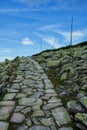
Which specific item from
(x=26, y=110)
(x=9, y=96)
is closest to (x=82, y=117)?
(x=26, y=110)

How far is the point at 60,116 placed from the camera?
6.08 metres

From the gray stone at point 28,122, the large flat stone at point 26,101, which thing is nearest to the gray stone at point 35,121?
the gray stone at point 28,122

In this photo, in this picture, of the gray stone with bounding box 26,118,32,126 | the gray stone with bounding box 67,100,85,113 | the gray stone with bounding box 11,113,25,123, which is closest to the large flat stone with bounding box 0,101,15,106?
the gray stone with bounding box 11,113,25,123

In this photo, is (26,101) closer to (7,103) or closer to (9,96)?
(7,103)

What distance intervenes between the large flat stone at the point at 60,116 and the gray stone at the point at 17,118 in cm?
93

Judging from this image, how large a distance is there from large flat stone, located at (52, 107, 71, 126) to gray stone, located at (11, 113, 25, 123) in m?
0.93

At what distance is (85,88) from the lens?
8.73m

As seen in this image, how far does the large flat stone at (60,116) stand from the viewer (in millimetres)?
5785

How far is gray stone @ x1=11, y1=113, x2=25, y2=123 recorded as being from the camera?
229 inches

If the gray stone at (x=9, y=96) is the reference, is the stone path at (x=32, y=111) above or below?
below

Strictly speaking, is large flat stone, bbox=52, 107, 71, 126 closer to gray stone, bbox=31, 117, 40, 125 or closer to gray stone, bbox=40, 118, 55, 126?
gray stone, bbox=40, 118, 55, 126

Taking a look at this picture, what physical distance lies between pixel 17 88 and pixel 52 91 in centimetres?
166

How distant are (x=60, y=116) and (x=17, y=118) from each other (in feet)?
4.09

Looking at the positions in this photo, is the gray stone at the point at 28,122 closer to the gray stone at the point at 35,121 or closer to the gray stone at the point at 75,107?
the gray stone at the point at 35,121
